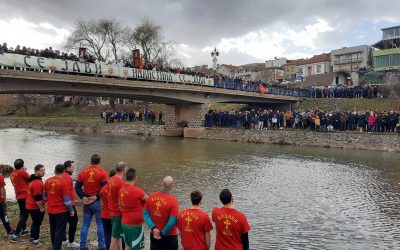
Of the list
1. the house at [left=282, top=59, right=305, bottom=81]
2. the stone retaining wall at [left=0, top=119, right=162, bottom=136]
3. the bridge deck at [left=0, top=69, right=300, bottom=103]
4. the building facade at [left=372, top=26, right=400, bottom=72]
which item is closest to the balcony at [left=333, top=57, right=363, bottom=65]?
the building facade at [left=372, top=26, right=400, bottom=72]

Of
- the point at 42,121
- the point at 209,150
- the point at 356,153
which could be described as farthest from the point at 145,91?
the point at 42,121

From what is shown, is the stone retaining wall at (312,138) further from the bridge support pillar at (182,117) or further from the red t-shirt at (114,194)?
the red t-shirt at (114,194)

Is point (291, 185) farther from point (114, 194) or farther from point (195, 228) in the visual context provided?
point (195, 228)

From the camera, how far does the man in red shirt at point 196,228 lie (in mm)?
5598

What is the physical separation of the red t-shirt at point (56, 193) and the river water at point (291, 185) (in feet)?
14.0

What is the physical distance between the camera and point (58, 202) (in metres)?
7.48

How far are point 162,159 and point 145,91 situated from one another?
12065 mm

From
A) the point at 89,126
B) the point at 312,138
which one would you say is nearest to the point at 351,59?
the point at 89,126

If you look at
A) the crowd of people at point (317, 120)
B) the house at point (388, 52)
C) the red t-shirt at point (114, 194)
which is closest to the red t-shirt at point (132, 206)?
the red t-shirt at point (114, 194)

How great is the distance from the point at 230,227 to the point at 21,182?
5.48 meters

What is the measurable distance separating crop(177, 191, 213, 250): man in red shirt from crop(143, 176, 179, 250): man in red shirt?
21cm

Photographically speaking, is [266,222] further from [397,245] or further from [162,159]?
[162,159]

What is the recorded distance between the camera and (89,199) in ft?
25.6

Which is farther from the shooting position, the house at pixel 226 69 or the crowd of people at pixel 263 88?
the house at pixel 226 69
